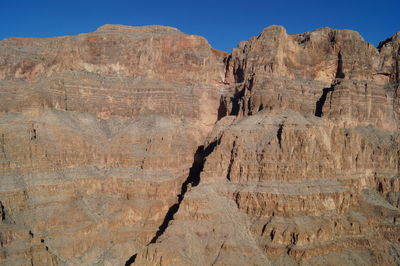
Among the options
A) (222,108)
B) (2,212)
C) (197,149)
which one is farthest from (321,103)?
(2,212)

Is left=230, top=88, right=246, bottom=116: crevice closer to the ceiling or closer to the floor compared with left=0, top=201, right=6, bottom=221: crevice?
closer to the ceiling

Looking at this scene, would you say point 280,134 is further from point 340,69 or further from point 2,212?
point 2,212

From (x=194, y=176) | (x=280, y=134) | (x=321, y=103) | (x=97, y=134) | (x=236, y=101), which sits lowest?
(x=194, y=176)

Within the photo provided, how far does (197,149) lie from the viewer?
222 feet

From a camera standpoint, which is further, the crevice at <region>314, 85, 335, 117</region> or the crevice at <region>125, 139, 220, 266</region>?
the crevice at <region>314, 85, 335, 117</region>

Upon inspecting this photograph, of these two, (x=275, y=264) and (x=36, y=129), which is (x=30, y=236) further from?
(x=275, y=264)

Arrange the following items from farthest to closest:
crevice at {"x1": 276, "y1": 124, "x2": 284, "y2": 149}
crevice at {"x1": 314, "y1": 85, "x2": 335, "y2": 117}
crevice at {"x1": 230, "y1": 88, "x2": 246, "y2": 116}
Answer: crevice at {"x1": 230, "y1": 88, "x2": 246, "y2": 116}
crevice at {"x1": 314, "y1": 85, "x2": 335, "y2": 117}
crevice at {"x1": 276, "y1": 124, "x2": 284, "y2": 149}

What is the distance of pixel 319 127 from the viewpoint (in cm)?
5816

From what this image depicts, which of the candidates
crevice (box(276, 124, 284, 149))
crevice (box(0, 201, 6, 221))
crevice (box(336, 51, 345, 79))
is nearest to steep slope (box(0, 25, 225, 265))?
crevice (box(0, 201, 6, 221))

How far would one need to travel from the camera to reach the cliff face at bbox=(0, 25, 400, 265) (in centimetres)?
4925

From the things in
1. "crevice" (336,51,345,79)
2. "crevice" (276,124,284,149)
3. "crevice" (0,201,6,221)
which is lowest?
"crevice" (0,201,6,221)

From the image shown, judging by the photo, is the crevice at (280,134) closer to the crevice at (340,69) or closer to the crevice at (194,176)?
the crevice at (194,176)

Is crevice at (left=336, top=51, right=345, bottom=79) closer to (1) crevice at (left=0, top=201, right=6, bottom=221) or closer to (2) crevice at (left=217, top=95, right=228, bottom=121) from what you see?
(2) crevice at (left=217, top=95, right=228, bottom=121)

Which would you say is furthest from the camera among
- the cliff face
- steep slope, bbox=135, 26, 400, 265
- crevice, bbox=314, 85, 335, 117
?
crevice, bbox=314, 85, 335, 117
